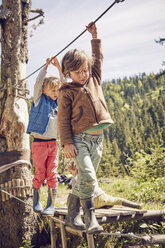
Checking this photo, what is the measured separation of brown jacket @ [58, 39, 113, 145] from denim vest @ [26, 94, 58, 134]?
0.82 meters

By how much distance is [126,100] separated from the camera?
130625 millimetres

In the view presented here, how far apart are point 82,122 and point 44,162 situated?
116cm

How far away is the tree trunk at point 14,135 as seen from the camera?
419cm

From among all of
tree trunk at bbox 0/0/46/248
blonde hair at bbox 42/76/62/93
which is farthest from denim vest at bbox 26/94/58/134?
tree trunk at bbox 0/0/46/248

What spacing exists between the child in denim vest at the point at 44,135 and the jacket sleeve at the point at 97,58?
71 cm

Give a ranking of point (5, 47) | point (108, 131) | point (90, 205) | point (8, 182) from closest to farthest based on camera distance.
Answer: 1. point (90, 205)
2. point (8, 182)
3. point (5, 47)
4. point (108, 131)

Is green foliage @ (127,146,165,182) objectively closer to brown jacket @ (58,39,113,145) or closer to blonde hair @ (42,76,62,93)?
blonde hair @ (42,76,62,93)

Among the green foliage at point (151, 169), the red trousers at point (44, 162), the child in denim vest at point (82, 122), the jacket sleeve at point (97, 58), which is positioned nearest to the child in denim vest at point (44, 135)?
the red trousers at point (44, 162)

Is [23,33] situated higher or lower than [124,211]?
higher

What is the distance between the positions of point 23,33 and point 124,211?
3.87 metres

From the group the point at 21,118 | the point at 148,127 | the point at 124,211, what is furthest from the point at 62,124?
the point at 148,127

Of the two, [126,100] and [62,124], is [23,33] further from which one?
[126,100]

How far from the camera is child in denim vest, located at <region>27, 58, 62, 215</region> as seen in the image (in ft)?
10.3

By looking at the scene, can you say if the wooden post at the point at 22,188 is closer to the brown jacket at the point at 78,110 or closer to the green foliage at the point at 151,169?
the brown jacket at the point at 78,110
